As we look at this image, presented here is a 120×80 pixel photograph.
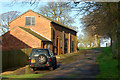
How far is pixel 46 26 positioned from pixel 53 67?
58.2ft

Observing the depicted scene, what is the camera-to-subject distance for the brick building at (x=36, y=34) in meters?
29.3

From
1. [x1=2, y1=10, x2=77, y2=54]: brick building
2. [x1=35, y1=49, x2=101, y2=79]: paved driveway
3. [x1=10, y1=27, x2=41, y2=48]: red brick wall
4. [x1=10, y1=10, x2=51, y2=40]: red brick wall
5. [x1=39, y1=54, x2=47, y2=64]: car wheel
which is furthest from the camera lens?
[x1=10, y1=10, x2=51, y2=40]: red brick wall

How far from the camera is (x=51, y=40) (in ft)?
106

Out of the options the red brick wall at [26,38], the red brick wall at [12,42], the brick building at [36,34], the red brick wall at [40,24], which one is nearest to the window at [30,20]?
the brick building at [36,34]

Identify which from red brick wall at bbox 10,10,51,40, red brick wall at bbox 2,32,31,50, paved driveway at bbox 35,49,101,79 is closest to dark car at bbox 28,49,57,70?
paved driveway at bbox 35,49,101,79

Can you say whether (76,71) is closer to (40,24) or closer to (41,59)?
(41,59)

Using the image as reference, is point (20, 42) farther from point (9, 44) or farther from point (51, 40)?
point (51, 40)

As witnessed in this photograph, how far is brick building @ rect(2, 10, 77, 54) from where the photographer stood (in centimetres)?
2925

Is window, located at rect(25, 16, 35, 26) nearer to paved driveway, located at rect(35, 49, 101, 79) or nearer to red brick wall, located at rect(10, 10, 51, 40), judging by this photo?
red brick wall, located at rect(10, 10, 51, 40)

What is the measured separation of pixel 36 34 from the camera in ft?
105

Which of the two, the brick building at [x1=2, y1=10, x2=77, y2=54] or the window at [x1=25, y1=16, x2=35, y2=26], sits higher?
the window at [x1=25, y1=16, x2=35, y2=26]

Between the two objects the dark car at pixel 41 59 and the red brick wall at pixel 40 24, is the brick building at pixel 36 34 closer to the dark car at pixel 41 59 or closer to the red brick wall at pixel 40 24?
the red brick wall at pixel 40 24

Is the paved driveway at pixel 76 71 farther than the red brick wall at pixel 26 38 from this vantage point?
No

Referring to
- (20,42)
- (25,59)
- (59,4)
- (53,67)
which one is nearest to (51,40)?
(20,42)
